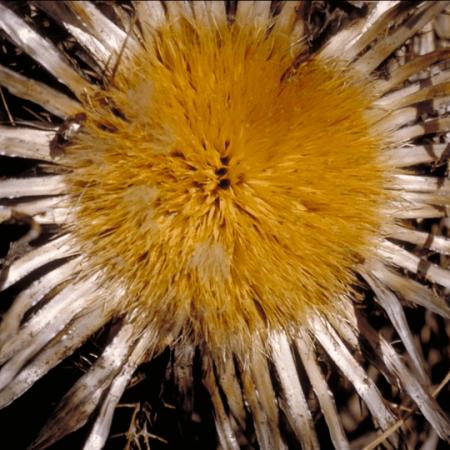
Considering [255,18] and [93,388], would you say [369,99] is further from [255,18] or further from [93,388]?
[93,388]

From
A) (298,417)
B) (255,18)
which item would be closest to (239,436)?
→ (298,417)

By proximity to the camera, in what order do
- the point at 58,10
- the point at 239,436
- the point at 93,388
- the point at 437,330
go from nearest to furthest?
the point at 58,10
the point at 93,388
the point at 239,436
the point at 437,330

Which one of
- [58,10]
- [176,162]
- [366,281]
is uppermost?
[58,10]

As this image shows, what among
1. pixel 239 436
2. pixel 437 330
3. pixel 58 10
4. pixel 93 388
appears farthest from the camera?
pixel 437 330

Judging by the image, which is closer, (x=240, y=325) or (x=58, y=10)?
(x=58, y=10)

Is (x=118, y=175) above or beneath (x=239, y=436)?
above
